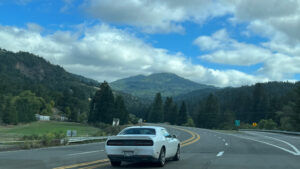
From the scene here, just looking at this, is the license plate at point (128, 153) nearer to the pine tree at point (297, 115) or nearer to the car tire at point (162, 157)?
the car tire at point (162, 157)

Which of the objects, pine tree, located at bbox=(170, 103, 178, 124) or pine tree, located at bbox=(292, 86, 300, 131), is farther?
pine tree, located at bbox=(170, 103, 178, 124)

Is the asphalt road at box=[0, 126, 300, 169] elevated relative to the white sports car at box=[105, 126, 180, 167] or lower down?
lower down

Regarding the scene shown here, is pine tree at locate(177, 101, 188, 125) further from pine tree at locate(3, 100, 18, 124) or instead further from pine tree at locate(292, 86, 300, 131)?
pine tree at locate(292, 86, 300, 131)

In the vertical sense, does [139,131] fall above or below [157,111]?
below

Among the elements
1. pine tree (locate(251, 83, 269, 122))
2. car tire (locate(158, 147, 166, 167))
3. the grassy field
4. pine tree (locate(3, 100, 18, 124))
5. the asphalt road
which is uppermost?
pine tree (locate(251, 83, 269, 122))

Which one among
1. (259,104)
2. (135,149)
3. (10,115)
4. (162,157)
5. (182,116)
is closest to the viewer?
(135,149)

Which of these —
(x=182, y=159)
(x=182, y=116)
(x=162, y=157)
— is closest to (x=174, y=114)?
(x=182, y=116)

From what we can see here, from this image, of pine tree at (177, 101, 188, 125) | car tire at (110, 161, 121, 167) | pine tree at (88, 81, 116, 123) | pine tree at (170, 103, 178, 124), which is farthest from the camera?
pine tree at (170, 103, 178, 124)

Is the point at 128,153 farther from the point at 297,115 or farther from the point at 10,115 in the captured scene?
the point at 10,115

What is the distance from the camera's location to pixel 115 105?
98.7 meters

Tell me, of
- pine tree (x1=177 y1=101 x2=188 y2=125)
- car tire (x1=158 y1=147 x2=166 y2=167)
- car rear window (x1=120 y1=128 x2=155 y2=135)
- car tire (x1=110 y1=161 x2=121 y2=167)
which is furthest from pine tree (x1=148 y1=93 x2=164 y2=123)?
car tire (x1=110 y1=161 x2=121 y2=167)

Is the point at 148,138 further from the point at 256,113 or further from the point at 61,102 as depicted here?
the point at 61,102

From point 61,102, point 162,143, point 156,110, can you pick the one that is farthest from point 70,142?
point 61,102

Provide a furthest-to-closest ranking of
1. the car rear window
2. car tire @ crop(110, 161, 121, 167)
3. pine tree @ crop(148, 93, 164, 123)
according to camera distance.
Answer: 1. pine tree @ crop(148, 93, 164, 123)
2. the car rear window
3. car tire @ crop(110, 161, 121, 167)
